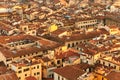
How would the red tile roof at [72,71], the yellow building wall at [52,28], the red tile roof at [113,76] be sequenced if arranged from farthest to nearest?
the yellow building wall at [52,28] < the red tile roof at [72,71] < the red tile roof at [113,76]

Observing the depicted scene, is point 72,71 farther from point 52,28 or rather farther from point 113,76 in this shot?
point 52,28

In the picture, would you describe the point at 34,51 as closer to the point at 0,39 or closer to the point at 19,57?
the point at 19,57

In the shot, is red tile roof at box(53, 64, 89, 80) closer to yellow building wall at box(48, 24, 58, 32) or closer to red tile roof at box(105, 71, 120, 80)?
red tile roof at box(105, 71, 120, 80)

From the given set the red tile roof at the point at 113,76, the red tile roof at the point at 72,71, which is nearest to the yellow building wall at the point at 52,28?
the red tile roof at the point at 72,71

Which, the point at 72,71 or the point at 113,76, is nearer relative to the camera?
the point at 113,76

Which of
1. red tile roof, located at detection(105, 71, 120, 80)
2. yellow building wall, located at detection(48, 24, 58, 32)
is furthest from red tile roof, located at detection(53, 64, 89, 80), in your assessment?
yellow building wall, located at detection(48, 24, 58, 32)

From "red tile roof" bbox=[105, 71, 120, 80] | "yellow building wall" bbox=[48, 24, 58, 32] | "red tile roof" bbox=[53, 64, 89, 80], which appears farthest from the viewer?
"yellow building wall" bbox=[48, 24, 58, 32]

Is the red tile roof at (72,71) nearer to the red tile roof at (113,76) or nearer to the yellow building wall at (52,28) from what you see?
the red tile roof at (113,76)

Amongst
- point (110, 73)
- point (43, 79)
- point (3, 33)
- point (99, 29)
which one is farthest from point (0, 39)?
point (110, 73)

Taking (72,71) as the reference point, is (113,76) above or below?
below

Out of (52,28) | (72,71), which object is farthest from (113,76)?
(52,28)

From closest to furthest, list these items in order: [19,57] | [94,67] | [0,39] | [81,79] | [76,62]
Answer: [81,79], [94,67], [76,62], [19,57], [0,39]
